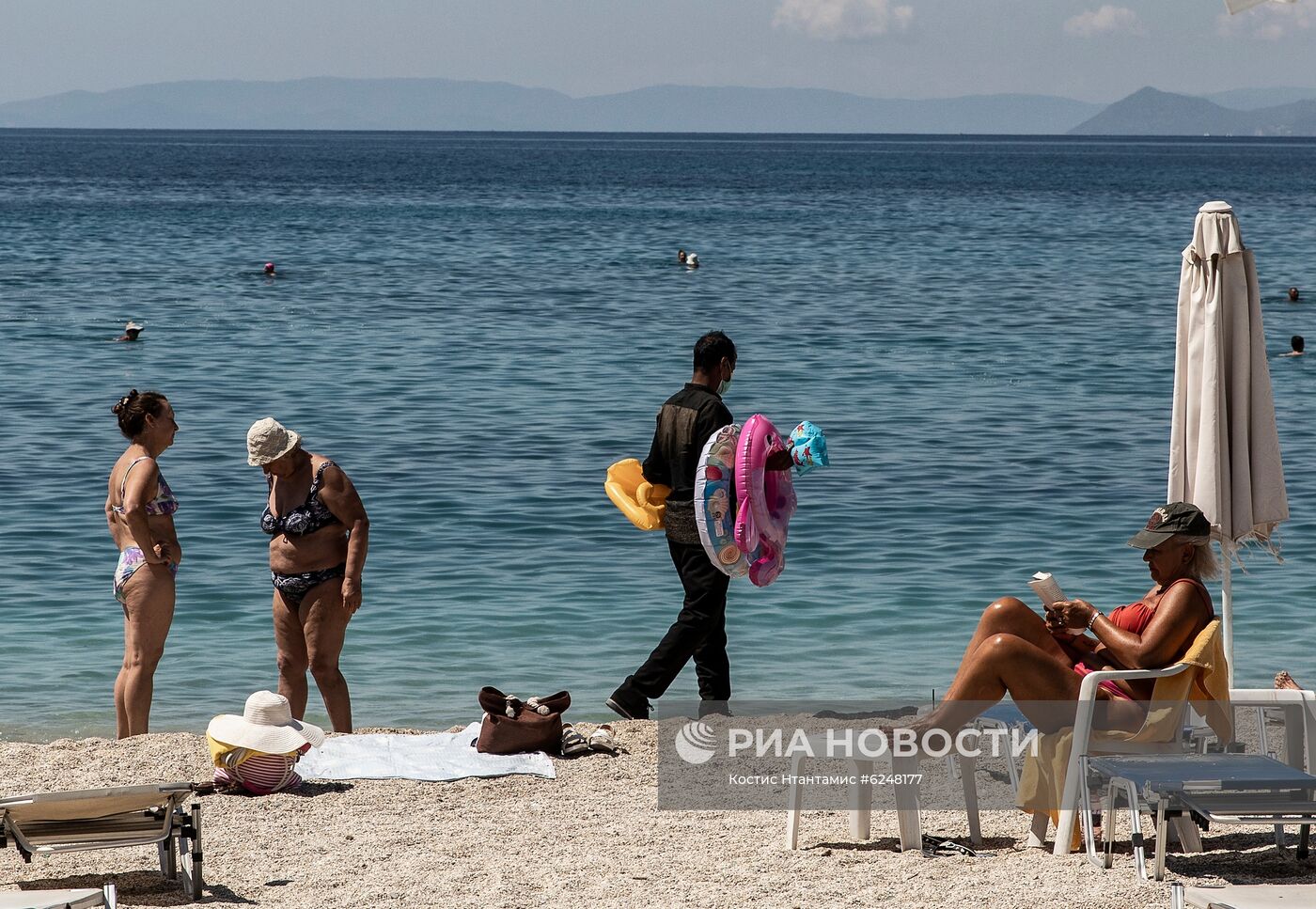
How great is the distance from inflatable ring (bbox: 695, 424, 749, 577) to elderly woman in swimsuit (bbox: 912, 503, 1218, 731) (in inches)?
61.8

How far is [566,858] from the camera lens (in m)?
5.38

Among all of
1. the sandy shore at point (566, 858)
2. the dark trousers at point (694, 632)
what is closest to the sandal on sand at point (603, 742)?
the sandy shore at point (566, 858)

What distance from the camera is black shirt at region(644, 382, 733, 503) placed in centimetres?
701

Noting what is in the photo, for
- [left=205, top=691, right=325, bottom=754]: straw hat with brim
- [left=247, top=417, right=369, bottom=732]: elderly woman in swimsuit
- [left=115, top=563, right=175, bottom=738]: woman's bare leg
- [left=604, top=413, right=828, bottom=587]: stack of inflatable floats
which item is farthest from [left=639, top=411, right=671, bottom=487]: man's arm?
[left=115, top=563, right=175, bottom=738]: woman's bare leg

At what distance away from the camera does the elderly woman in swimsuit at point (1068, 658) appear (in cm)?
532

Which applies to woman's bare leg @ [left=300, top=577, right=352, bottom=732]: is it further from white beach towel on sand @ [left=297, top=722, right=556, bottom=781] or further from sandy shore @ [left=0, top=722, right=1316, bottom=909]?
sandy shore @ [left=0, top=722, right=1316, bottom=909]

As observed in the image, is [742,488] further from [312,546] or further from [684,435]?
[312,546]

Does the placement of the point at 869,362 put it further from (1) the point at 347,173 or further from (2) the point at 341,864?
(1) the point at 347,173

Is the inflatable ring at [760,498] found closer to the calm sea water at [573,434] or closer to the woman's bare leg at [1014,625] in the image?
the woman's bare leg at [1014,625]

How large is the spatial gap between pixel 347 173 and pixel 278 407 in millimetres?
88519

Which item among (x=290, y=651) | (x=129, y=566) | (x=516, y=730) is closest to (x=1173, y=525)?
(x=516, y=730)

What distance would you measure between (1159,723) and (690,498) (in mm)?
2445

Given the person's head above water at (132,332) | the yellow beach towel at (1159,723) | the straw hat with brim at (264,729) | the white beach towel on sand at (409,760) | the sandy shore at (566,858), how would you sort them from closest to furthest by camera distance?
1. the sandy shore at (566,858)
2. the yellow beach towel at (1159,723)
3. the straw hat with brim at (264,729)
4. the white beach towel on sand at (409,760)
5. the person's head above water at (132,332)

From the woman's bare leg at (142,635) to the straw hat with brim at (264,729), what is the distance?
87 centimetres
